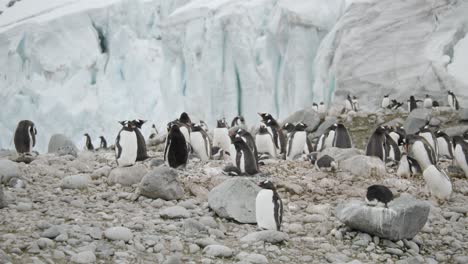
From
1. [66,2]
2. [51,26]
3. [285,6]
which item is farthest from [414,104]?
[66,2]

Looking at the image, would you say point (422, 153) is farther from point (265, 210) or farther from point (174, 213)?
point (174, 213)

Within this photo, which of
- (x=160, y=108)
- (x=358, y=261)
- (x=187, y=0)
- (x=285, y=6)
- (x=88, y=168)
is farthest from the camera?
(x=187, y=0)

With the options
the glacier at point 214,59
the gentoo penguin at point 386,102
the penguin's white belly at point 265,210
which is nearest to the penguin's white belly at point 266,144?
the penguin's white belly at point 265,210

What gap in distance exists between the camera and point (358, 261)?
506 cm

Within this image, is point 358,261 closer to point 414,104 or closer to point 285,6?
point 414,104

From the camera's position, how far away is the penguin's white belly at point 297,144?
11.7 m

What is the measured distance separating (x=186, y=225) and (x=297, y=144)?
6.53m

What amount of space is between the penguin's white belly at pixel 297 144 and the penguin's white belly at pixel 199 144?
250cm

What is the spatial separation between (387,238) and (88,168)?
199 inches

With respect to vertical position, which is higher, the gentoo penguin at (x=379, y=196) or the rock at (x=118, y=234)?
the gentoo penguin at (x=379, y=196)

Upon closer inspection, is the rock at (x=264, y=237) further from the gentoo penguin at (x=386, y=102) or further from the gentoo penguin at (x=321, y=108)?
the gentoo penguin at (x=321, y=108)

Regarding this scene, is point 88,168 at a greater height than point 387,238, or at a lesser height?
greater

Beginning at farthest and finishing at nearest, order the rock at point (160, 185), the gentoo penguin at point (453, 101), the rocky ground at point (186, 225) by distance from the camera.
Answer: the gentoo penguin at point (453, 101)
the rock at point (160, 185)
the rocky ground at point (186, 225)

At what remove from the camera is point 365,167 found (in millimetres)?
8477
